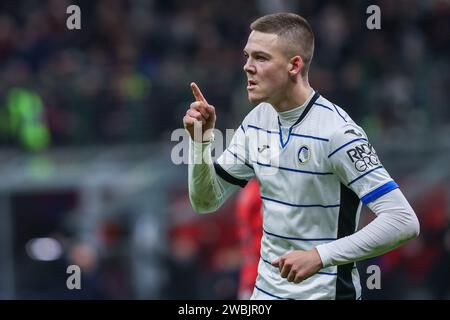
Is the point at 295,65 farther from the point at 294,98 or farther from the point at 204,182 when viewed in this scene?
the point at 204,182

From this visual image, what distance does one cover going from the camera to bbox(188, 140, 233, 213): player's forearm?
→ 18.4 feet

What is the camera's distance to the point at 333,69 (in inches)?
648

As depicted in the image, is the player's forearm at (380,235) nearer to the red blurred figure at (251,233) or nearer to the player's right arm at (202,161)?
the player's right arm at (202,161)

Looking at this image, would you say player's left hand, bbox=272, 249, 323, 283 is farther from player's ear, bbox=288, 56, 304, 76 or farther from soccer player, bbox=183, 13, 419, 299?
player's ear, bbox=288, 56, 304, 76

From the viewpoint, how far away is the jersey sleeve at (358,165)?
517cm

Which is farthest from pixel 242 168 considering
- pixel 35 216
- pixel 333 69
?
pixel 333 69

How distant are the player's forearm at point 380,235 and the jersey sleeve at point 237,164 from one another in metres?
0.76

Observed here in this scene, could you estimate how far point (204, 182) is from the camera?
18.6 feet

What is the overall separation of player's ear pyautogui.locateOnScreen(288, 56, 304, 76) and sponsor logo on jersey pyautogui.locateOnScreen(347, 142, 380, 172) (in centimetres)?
50

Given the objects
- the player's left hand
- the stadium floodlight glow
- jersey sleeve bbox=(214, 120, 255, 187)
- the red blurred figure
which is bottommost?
the stadium floodlight glow

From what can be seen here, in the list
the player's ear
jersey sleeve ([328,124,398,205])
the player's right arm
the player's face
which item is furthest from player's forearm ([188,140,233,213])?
jersey sleeve ([328,124,398,205])

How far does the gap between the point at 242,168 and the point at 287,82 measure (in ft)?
1.84

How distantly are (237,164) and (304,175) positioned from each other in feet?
1.66

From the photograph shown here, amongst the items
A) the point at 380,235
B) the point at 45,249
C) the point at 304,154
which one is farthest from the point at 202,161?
the point at 45,249
